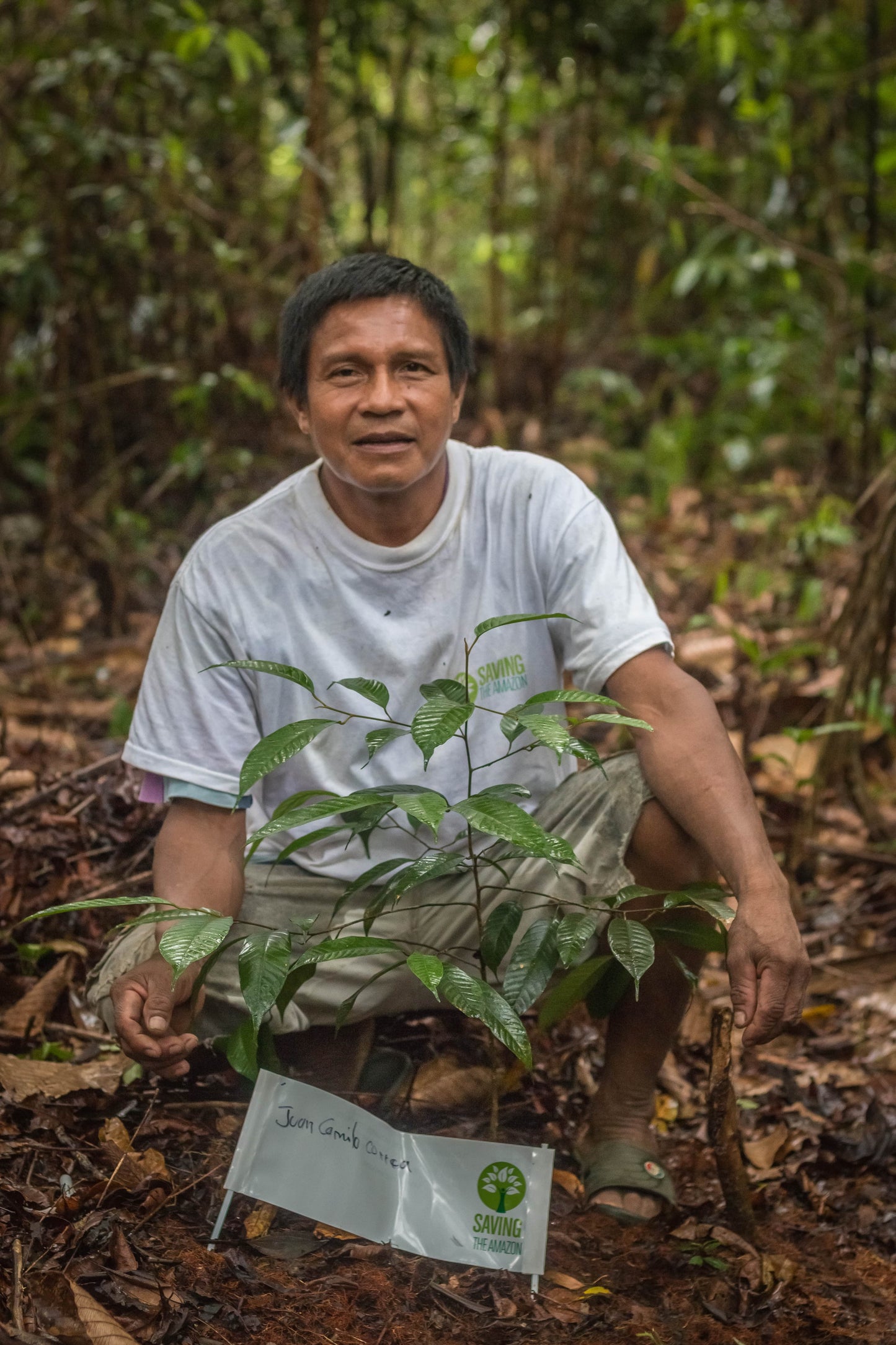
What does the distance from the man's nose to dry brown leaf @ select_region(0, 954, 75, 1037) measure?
121 cm

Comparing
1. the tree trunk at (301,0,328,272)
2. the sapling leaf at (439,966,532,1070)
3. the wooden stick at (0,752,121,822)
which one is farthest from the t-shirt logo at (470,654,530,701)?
the tree trunk at (301,0,328,272)

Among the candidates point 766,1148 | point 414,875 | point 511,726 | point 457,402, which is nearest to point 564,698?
point 511,726

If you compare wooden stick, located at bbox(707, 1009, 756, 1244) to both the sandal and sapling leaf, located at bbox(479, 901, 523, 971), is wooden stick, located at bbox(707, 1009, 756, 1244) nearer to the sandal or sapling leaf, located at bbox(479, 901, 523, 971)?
the sandal

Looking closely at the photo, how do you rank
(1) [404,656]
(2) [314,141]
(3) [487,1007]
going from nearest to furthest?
(3) [487,1007] < (1) [404,656] < (2) [314,141]

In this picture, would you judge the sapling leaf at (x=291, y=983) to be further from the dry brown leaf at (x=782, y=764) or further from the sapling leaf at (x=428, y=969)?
the dry brown leaf at (x=782, y=764)

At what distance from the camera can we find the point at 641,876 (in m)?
2.11

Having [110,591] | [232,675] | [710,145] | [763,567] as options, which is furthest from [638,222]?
[232,675]

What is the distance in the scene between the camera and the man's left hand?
6.07 ft

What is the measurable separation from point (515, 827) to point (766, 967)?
0.47 metres

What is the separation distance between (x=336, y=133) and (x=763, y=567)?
3399mm

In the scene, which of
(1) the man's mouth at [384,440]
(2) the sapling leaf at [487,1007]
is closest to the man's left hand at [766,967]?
(2) the sapling leaf at [487,1007]

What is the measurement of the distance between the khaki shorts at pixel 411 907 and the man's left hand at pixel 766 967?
235 millimetres

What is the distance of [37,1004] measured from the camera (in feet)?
7.97

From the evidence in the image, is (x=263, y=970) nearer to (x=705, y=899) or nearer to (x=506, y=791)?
(x=506, y=791)
